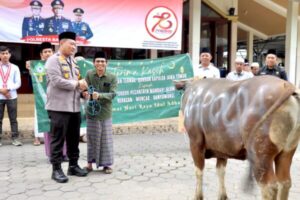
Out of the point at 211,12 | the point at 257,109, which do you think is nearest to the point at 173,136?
the point at 257,109

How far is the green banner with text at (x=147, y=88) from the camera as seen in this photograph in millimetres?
7434

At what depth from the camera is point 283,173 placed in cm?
336

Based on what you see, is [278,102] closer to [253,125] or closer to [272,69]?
[253,125]

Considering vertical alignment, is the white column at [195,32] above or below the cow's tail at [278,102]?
above

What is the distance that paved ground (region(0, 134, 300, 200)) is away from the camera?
177 inches

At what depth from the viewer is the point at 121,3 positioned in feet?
29.3

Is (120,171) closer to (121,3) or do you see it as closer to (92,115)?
(92,115)

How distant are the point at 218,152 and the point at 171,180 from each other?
5.41 feet

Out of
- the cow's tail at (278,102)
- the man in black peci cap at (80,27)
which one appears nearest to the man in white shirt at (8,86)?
the man in black peci cap at (80,27)

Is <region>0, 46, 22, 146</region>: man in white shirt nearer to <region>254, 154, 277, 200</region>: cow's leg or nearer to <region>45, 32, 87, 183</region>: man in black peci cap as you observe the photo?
<region>45, 32, 87, 183</region>: man in black peci cap

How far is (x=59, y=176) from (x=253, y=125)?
287 centimetres

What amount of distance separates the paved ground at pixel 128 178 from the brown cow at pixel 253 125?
0.48m

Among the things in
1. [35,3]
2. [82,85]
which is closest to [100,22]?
[35,3]

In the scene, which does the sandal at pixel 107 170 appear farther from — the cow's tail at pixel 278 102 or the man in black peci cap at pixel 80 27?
the man in black peci cap at pixel 80 27
